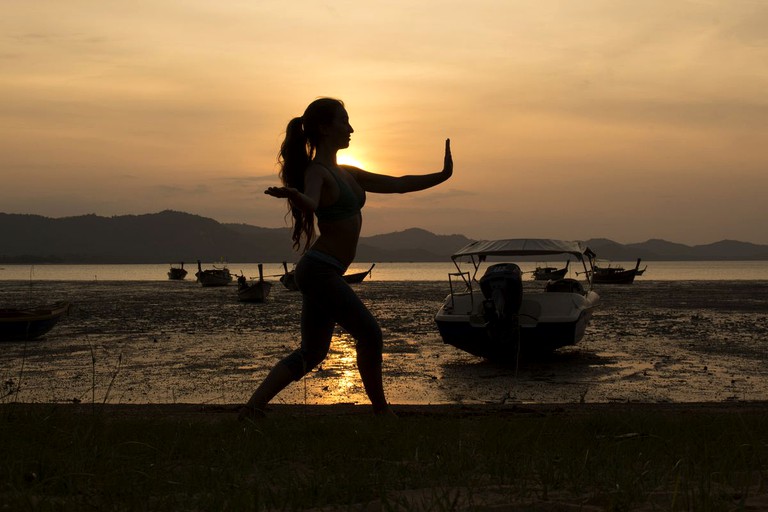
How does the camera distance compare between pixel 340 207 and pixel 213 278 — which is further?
pixel 213 278

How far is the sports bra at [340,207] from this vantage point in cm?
576

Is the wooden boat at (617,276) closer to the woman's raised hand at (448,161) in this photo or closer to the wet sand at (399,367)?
the wet sand at (399,367)

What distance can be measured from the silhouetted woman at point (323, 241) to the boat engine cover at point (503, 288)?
22.3ft

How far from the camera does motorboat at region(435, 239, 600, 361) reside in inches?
503

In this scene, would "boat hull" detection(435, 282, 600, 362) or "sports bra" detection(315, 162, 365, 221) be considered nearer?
"sports bra" detection(315, 162, 365, 221)

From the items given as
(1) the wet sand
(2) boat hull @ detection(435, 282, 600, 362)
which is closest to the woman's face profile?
(1) the wet sand

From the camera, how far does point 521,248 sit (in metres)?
15.0

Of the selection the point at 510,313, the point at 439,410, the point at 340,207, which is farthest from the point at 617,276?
the point at 340,207

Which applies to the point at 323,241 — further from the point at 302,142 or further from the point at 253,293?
the point at 253,293

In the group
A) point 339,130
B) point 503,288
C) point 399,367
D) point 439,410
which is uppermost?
point 339,130

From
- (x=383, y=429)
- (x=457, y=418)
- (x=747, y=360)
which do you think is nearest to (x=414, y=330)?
(x=747, y=360)

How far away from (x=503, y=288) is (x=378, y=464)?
331 inches

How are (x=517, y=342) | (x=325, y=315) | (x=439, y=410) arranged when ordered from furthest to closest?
1. (x=517, y=342)
2. (x=439, y=410)
3. (x=325, y=315)

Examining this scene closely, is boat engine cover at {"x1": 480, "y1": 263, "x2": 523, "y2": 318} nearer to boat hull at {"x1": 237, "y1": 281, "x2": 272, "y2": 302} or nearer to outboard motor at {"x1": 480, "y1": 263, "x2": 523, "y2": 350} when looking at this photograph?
outboard motor at {"x1": 480, "y1": 263, "x2": 523, "y2": 350}
